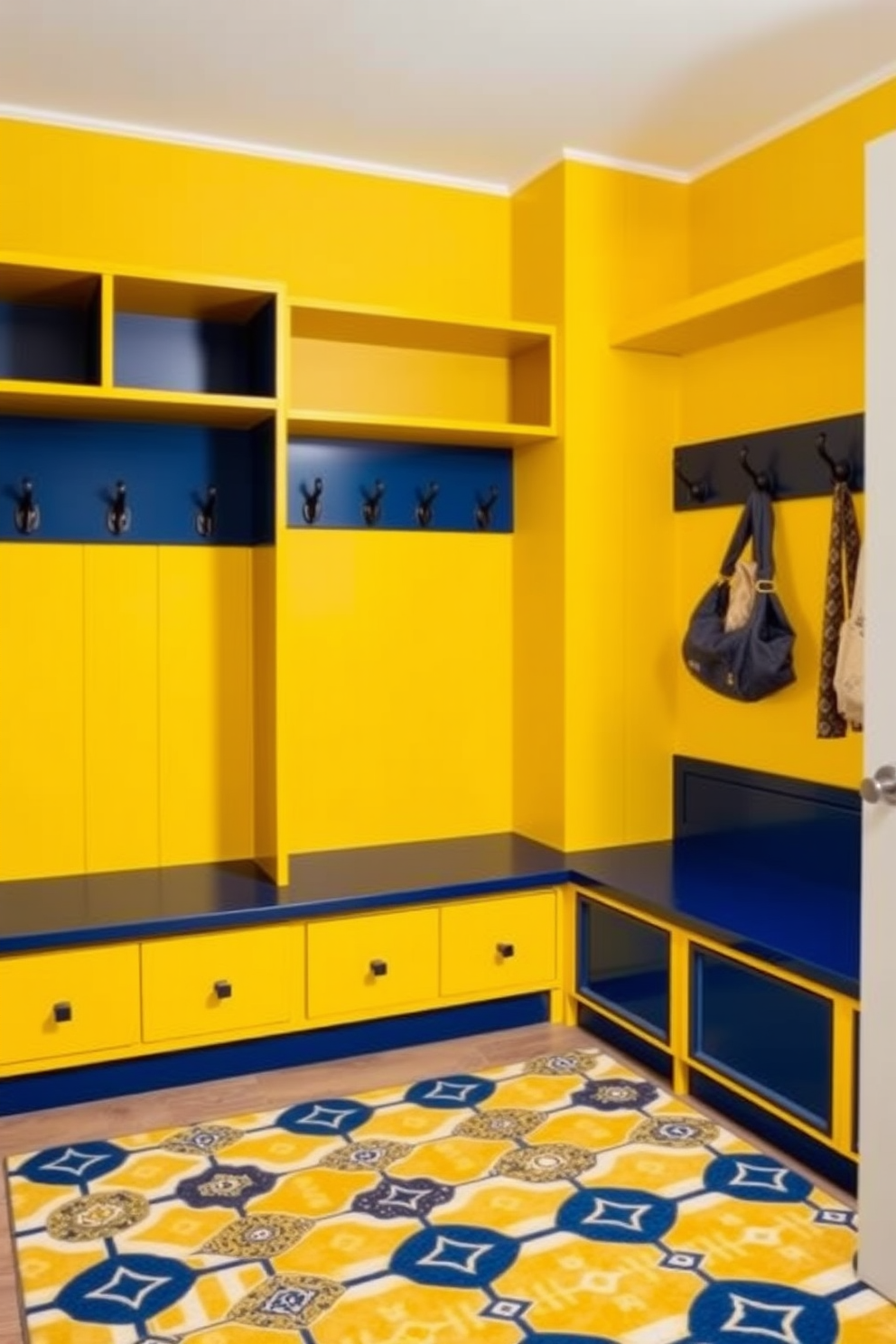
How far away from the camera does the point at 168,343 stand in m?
3.31

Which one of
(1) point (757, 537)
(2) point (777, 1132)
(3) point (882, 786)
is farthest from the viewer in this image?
(1) point (757, 537)

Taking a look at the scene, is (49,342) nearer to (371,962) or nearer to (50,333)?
(50,333)

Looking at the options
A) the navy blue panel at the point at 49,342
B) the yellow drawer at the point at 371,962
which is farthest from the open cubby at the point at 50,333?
the yellow drawer at the point at 371,962

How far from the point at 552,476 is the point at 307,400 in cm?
73

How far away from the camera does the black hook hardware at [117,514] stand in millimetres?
3273

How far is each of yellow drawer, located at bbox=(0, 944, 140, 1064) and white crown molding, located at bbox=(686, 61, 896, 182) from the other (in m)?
2.65

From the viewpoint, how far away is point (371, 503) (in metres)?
3.56

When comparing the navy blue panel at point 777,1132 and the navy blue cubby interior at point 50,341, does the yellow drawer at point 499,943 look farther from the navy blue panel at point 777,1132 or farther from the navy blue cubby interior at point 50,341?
the navy blue cubby interior at point 50,341

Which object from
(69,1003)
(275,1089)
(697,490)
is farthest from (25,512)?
(697,490)

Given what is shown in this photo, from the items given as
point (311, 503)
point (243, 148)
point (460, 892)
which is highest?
point (243, 148)

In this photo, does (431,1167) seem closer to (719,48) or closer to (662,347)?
(662,347)

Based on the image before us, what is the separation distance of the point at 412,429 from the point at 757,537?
38.5 inches

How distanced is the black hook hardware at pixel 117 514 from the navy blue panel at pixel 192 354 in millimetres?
285

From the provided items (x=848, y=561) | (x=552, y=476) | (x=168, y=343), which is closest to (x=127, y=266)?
(x=168, y=343)
